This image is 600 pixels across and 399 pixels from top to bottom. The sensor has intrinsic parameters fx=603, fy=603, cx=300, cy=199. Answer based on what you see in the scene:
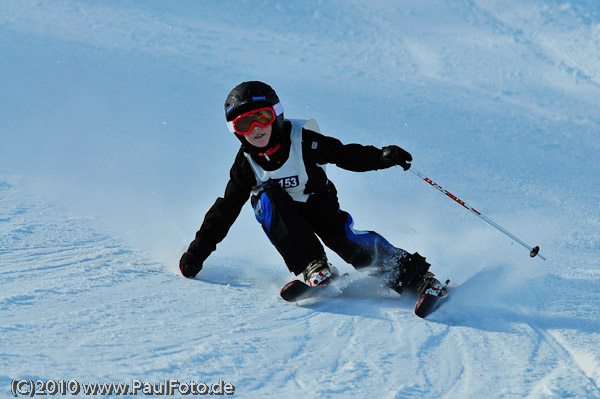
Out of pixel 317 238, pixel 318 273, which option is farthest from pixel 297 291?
pixel 317 238

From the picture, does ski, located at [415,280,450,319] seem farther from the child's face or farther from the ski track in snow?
the child's face

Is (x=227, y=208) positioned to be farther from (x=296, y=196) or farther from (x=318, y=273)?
(x=318, y=273)

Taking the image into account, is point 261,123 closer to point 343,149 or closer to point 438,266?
point 343,149

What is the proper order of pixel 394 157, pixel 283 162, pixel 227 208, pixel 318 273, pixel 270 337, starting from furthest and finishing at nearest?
pixel 227 208 → pixel 283 162 → pixel 394 157 → pixel 318 273 → pixel 270 337

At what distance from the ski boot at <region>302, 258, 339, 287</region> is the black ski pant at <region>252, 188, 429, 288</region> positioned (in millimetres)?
34

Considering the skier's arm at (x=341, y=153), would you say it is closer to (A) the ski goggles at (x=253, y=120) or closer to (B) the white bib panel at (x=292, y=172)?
(B) the white bib panel at (x=292, y=172)

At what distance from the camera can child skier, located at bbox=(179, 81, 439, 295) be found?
129 inches

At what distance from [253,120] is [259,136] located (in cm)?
9

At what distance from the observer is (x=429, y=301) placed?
3.01 meters

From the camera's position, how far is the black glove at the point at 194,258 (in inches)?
137

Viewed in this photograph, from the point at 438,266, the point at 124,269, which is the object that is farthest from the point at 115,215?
the point at 438,266

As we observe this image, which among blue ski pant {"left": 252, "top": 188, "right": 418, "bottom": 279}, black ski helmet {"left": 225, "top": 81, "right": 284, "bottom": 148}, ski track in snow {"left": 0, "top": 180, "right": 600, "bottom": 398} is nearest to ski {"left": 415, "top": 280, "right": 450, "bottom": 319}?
ski track in snow {"left": 0, "top": 180, "right": 600, "bottom": 398}

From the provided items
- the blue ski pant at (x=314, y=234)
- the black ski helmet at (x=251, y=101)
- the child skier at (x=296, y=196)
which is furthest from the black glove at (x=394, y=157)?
the black ski helmet at (x=251, y=101)

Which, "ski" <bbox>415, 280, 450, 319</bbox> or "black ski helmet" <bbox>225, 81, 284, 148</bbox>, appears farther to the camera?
"black ski helmet" <bbox>225, 81, 284, 148</bbox>
